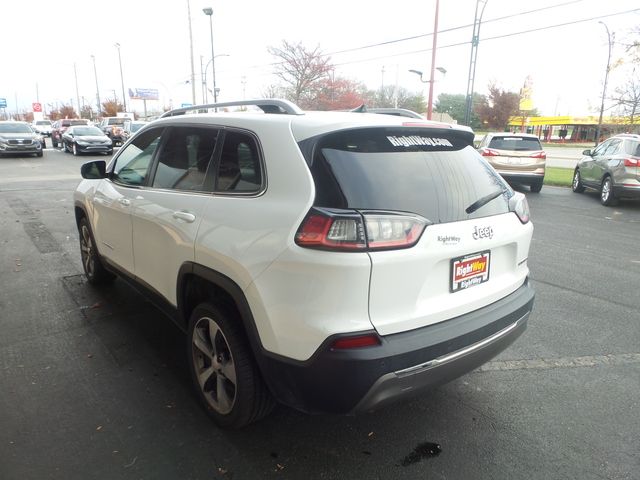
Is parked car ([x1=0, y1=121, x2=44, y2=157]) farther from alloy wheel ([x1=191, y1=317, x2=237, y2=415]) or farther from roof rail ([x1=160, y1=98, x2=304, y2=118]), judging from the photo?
alloy wheel ([x1=191, y1=317, x2=237, y2=415])

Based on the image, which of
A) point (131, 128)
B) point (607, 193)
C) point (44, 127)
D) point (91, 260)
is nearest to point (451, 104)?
point (44, 127)

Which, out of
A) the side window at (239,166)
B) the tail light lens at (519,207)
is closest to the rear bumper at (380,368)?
the tail light lens at (519,207)

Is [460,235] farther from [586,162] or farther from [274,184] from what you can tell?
[586,162]

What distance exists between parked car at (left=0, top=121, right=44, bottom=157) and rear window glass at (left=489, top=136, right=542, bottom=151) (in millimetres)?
20869

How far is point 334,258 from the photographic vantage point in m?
2.03

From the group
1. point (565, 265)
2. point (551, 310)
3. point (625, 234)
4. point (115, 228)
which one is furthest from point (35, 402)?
point (625, 234)

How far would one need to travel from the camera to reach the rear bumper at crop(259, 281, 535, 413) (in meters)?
2.06

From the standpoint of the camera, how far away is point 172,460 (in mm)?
2467

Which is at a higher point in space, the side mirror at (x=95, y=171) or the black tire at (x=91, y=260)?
the side mirror at (x=95, y=171)

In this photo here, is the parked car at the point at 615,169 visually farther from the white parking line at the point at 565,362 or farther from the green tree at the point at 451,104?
the green tree at the point at 451,104

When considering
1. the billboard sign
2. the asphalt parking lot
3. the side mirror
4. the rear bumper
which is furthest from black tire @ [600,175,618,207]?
the billboard sign

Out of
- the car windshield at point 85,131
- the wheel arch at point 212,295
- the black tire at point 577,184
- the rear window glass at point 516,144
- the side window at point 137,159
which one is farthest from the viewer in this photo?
the car windshield at point 85,131

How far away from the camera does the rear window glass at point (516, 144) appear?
43.4 ft

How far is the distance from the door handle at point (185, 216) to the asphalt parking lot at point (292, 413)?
1138 millimetres
